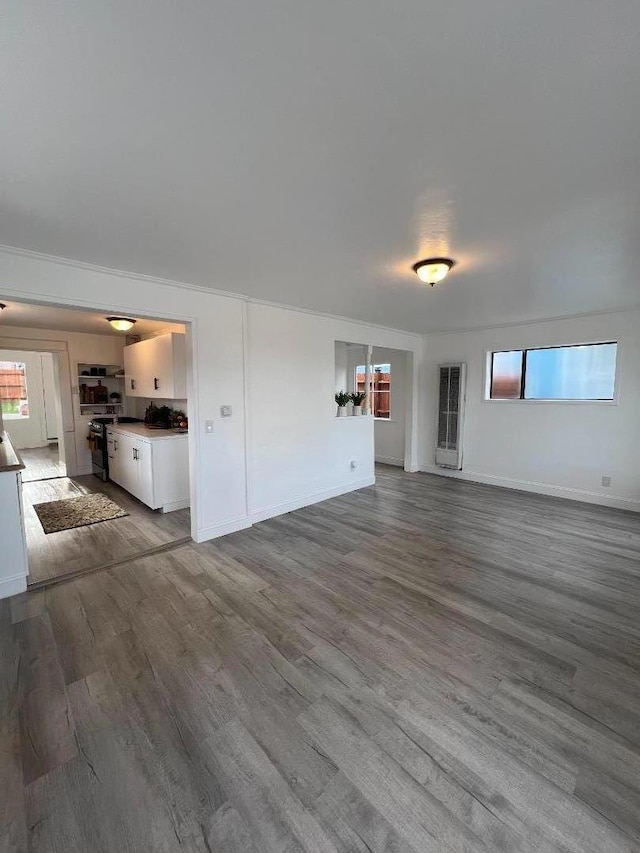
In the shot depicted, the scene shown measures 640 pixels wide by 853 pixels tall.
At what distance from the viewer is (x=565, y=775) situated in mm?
1440

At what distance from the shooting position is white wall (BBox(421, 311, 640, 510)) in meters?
4.57

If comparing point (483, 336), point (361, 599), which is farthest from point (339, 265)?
point (483, 336)

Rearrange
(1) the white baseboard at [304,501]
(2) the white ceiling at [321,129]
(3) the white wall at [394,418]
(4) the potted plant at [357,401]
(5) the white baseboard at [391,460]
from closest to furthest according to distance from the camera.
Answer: (2) the white ceiling at [321,129], (1) the white baseboard at [304,501], (4) the potted plant at [357,401], (3) the white wall at [394,418], (5) the white baseboard at [391,460]

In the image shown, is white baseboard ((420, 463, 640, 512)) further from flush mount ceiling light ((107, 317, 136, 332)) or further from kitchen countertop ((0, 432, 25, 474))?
kitchen countertop ((0, 432, 25, 474))

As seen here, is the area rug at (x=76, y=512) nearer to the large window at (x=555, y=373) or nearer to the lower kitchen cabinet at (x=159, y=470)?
the lower kitchen cabinet at (x=159, y=470)

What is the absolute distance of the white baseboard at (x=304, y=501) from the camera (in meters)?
4.23

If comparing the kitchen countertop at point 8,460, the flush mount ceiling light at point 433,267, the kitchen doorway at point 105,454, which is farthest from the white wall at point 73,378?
the flush mount ceiling light at point 433,267

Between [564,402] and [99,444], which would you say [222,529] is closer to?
[99,444]

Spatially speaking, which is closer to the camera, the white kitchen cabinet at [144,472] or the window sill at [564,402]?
the white kitchen cabinet at [144,472]

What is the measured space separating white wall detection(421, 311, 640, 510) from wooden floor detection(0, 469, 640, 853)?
2.00 metres

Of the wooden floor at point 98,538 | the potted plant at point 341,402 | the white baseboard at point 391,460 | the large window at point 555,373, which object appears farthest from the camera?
the white baseboard at point 391,460

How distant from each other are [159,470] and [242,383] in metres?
1.62

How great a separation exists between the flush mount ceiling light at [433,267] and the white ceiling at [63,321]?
3041 millimetres

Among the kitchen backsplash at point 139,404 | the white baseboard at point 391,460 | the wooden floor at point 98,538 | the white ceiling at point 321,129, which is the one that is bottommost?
the wooden floor at point 98,538
